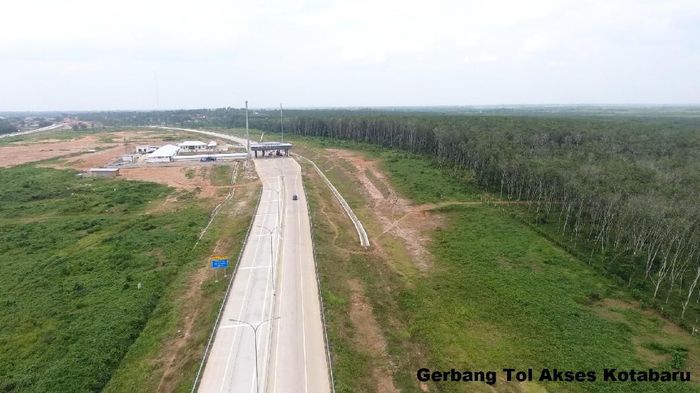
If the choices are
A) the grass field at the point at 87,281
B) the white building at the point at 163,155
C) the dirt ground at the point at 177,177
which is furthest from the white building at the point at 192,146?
the grass field at the point at 87,281

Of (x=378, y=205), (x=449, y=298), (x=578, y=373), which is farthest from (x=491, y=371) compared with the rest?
(x=378, y=205)

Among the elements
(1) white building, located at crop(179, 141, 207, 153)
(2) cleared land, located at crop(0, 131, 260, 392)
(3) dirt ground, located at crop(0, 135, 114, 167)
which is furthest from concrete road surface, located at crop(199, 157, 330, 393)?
(3) dirt ground, located at crop(0, 135, 114, 167)

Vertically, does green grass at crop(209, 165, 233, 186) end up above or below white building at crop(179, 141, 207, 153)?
below

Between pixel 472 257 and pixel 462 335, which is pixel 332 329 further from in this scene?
pixel 472 257

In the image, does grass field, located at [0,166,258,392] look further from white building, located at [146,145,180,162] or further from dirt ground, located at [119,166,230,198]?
white building, located at [146,145,180,162]

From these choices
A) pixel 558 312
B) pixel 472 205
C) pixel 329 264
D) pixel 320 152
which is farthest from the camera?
pixel 320 152

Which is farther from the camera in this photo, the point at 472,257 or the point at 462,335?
the point at 472,257
